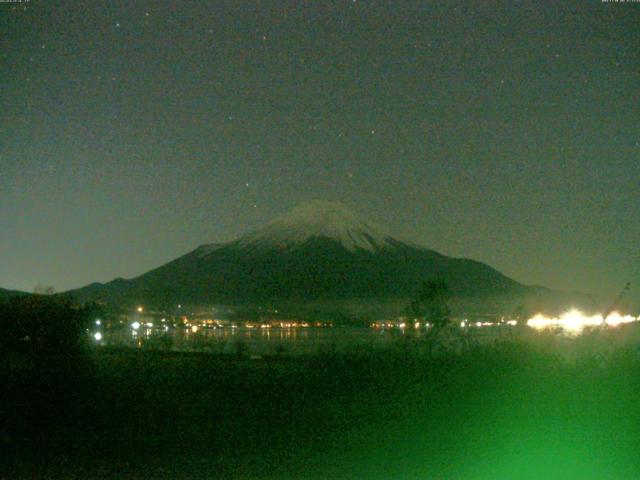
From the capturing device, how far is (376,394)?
627 inches

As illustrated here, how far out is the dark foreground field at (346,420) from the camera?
11.0 m

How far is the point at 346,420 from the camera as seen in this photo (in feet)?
45.6

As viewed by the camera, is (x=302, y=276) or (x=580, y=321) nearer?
(x=580, y=321)

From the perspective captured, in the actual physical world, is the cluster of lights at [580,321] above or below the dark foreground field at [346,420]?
above

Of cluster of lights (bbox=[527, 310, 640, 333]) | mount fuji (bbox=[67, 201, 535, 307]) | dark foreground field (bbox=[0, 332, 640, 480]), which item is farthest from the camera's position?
mount fuji (bbox=[67, 201, 535, 307])

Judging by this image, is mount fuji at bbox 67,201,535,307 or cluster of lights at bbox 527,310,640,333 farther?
mount fuji at bbox 67,201,535,307

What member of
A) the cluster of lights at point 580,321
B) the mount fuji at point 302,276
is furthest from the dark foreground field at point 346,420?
the mount fuji at point 302,276

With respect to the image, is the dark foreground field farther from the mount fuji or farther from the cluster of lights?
the mount fuji

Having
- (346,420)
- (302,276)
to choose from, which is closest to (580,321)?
(346,420)

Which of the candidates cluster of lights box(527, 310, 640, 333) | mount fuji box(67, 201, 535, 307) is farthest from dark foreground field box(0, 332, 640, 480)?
mount fuji box(67, 201, 535, 307)

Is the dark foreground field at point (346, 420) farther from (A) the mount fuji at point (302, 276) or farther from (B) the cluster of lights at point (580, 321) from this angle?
(A) the mount fuji at point (302, 276)

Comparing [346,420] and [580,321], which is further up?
[580,321]

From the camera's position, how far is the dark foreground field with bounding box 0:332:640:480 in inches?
433

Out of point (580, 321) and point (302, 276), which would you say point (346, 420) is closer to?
point (580, 321)
